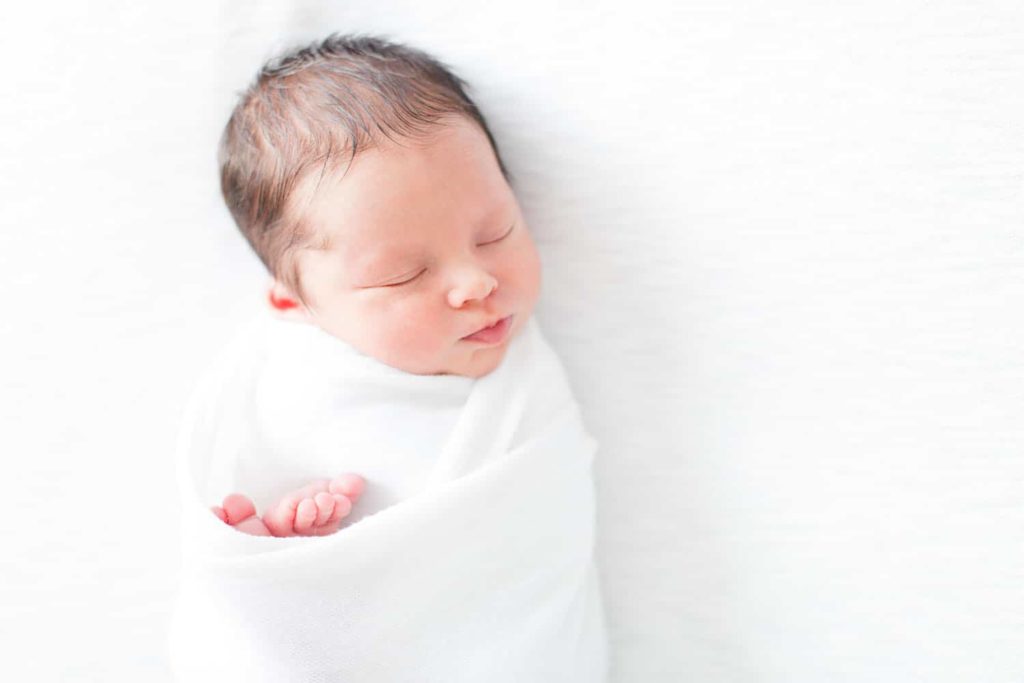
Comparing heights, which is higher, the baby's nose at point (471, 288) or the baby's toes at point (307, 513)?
the baby's nose at point (471, 288)

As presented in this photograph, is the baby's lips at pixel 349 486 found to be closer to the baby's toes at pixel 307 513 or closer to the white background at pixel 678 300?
the baby's toes at pixel 307 513

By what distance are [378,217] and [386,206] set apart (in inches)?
0.6

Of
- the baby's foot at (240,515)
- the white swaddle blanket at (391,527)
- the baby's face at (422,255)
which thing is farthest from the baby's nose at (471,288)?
the baby's foot at (240,515)

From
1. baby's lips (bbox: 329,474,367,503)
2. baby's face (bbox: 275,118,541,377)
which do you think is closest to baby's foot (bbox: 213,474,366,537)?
baby's lips (bbox: 329,474,367,503)

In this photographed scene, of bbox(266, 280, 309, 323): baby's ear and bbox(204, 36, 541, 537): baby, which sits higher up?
bbox(204, 36, 541, 537): baby

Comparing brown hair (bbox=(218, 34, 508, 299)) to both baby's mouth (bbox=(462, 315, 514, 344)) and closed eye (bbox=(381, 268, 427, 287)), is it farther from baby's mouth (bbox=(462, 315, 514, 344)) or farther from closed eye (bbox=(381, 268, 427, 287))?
baby's mouth (bbox=(462, 315, 514, 344))

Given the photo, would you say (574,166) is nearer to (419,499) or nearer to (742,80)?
(742,80)

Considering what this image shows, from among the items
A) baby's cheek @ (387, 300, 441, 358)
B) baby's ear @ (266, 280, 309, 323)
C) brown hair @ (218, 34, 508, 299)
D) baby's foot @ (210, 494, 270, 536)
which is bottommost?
baby's foot @ (210, 494, 270, 536)

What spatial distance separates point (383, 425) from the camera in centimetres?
119

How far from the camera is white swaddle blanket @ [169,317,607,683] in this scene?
1.09 m

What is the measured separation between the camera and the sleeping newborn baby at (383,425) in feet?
3.60

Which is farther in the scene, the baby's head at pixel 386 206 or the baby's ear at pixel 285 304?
the baby's ear at pixel 285 304

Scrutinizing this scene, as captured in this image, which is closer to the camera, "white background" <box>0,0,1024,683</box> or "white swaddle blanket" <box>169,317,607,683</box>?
"white swaddle blanket" <box>169,317,607,683</box>

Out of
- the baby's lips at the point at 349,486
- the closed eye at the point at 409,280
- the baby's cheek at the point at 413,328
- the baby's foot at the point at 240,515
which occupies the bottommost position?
the baby's foot at the point at 240,515
